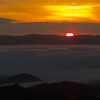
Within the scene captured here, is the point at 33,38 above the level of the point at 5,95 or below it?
above

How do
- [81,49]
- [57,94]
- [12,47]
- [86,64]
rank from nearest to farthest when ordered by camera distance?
[57,94] → [86,64] → [81,49] → [12,47]

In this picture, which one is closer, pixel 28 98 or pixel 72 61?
pixel 28 98

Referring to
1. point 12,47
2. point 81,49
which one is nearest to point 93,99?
point 81,49

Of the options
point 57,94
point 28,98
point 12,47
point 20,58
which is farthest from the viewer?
point 12,47

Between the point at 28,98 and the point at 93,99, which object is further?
the point at 93,99

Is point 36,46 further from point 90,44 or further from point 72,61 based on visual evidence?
point 72,61

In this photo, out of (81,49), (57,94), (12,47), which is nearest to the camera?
(57,94)

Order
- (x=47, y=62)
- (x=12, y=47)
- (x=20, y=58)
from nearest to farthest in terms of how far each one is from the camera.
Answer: (x=47, y=62) < (x=20, y=58) < (x=12, y=47)

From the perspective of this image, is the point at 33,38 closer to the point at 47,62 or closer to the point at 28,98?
the point at 47,62

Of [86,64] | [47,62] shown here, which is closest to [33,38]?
[47,62]
